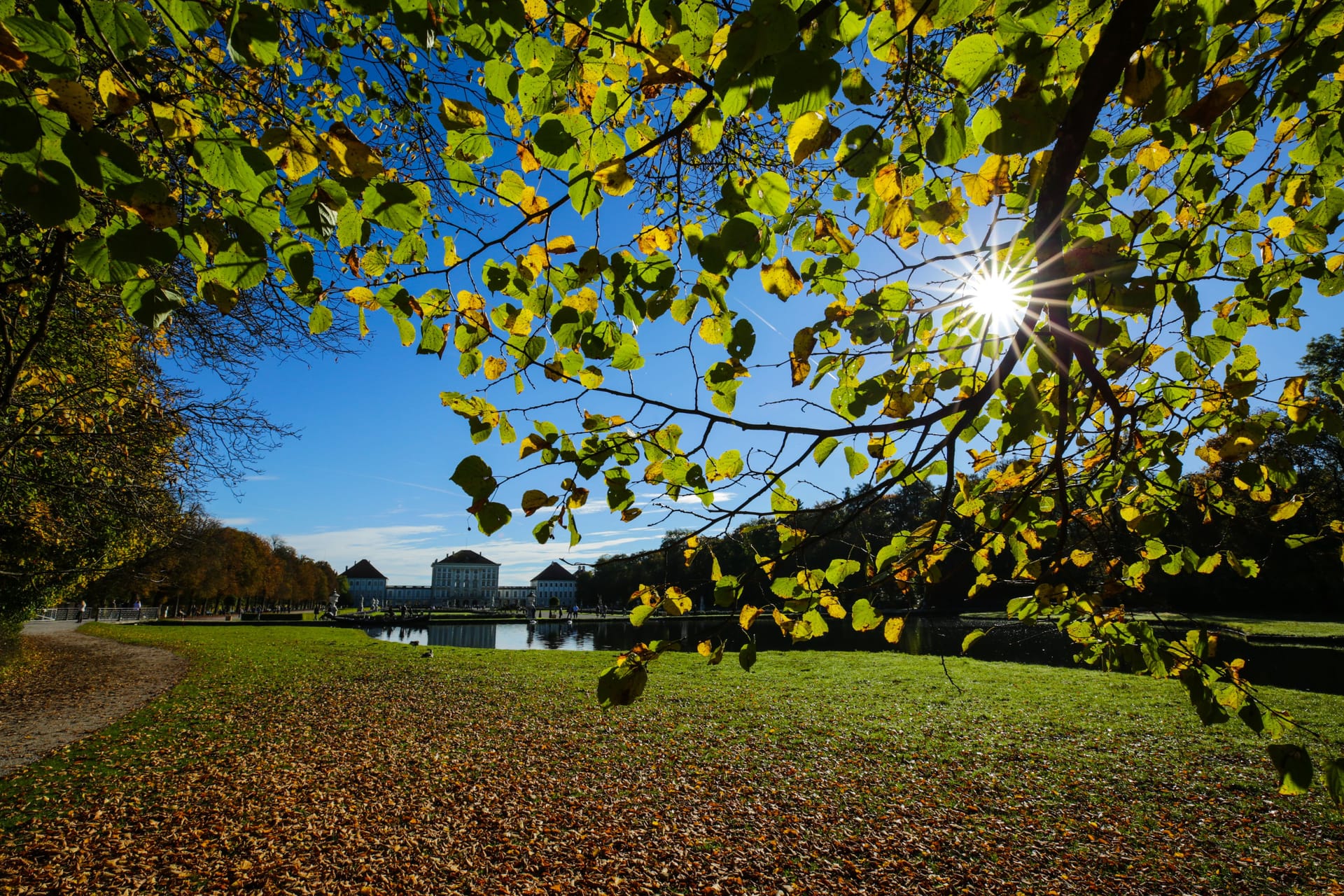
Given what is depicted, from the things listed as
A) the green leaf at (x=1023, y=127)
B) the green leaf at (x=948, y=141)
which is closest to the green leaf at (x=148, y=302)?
the green leaf at (x=948, y=141)

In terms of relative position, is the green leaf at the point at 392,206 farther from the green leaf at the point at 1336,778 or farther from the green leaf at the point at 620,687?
the green leaf at the point at 1336,778

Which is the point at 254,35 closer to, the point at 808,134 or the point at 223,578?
the point at 808,134

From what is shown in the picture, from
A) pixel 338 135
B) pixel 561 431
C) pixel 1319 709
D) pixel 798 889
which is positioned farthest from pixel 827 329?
pixel 1319 709

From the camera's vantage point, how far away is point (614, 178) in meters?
1.45

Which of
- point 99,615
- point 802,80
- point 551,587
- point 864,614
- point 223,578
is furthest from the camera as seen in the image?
point 551,587

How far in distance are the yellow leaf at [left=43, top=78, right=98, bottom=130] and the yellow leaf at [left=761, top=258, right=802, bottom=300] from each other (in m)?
1.50

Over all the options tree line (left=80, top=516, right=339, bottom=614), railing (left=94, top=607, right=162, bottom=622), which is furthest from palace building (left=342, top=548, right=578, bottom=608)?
railing (left=94, top=607, right=162, bottom=622)

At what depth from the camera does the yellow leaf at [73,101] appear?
964mm

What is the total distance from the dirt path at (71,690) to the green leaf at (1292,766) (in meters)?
10.5

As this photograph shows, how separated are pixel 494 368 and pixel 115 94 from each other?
1.06m

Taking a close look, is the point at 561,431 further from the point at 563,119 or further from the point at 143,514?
the point at 143,514

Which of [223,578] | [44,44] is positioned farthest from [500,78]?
[223,578]

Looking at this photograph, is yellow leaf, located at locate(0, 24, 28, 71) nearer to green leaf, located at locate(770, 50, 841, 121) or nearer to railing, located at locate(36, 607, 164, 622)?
green leaf, located at locate(770, 50, 841, 121)

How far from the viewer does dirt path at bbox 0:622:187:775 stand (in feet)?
26.1
